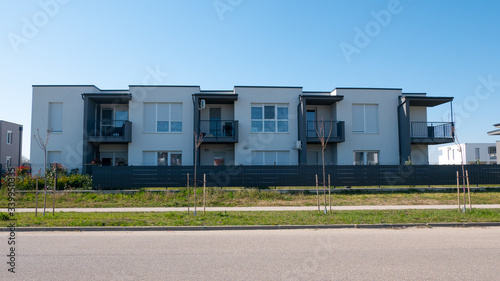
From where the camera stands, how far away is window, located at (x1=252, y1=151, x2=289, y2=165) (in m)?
24.8

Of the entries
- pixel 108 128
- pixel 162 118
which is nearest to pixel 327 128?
pixel 162 118

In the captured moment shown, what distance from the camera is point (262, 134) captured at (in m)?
24.8

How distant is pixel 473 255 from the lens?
6762 millimetres

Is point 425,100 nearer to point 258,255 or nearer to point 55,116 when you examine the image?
point 258,255

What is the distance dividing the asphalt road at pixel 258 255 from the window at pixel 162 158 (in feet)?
49.9

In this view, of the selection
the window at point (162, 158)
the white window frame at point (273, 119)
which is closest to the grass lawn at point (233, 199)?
the window at point (162, 158)

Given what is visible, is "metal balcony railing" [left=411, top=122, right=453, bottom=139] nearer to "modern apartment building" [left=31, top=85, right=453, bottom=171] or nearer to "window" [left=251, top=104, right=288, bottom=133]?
"modern apartment building" [left=31, top=85, right=453, bottom=171]

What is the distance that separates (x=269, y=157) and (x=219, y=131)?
153 inches

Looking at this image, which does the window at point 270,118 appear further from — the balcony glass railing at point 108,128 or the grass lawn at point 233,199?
the balcony glass railing at point 108,128

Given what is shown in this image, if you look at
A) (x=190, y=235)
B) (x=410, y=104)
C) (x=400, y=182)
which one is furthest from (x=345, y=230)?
(x=410, y=104)

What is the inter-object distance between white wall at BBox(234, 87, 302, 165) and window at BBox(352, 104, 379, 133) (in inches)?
170

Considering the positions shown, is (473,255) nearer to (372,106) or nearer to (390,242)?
(390,242)

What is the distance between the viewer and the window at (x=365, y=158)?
25.6 meters

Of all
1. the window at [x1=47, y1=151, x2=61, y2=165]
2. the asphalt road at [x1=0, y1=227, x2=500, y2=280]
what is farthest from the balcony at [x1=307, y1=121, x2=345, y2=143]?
the window at [x1=47, y1=151, x2=61, y2=165]
